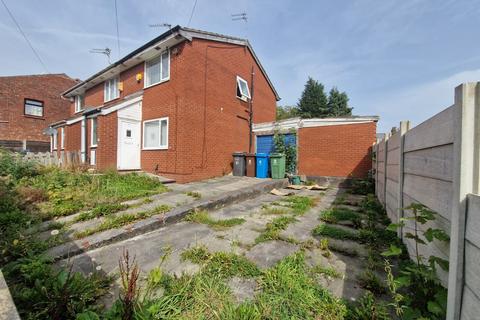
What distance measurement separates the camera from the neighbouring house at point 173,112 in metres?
8.68

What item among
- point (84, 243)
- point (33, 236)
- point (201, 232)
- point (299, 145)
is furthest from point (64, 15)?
point (299, 145)

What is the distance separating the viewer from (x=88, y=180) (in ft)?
21.9

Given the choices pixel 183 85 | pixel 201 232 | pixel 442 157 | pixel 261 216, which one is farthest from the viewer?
pixel 183 85

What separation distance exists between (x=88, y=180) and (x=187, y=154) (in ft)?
11.0

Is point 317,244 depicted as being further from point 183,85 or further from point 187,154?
point 183,85

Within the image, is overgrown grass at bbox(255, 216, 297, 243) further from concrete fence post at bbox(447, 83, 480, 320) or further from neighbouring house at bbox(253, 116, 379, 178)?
neighbouring house at bbox(253, 116, 379, 178)

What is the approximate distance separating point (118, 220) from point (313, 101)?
38819 millimetres

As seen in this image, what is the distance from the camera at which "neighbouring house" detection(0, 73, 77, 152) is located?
18.6 m

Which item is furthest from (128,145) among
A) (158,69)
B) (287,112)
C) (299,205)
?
(287,112)

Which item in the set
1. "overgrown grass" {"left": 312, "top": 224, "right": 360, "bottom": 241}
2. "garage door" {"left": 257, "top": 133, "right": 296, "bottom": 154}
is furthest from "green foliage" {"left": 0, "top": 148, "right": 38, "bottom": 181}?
"garage door" {"left": 257, "top": 133, "right": 296, "bottom": 154}

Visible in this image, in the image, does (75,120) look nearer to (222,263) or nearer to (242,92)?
(242,92)

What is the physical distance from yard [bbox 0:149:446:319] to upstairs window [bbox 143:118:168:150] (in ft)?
13.3

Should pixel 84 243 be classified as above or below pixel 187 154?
below

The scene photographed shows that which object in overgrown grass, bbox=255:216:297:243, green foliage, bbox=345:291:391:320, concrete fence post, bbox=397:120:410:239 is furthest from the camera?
overgrown grass, bbox=255:216:297:243
